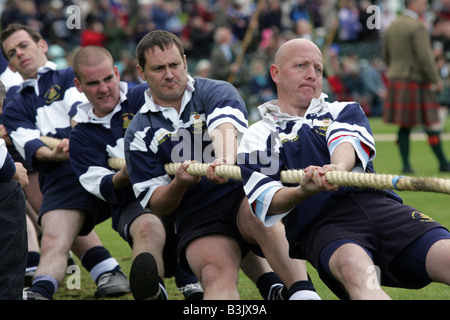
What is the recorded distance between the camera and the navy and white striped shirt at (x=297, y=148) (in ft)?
10.8

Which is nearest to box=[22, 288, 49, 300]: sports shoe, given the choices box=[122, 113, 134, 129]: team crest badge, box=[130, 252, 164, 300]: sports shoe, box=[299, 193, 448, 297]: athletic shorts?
box=[130, 252, 164, 300]: sports shoe

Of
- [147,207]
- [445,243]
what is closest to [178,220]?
[147,207]

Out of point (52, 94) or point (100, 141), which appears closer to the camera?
point (100, 141)

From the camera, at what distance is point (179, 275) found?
4.58 metres

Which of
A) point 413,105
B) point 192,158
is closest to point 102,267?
point 192,158

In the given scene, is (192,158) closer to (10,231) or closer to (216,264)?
(216,264)

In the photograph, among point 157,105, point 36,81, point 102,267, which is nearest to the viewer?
point 157,105

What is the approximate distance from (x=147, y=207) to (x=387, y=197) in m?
1.34

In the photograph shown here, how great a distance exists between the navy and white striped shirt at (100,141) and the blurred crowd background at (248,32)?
10.2 metres

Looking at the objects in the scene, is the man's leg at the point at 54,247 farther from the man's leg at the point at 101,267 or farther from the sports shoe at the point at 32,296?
the man's leg at the point at 101,267

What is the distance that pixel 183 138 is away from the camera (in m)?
3.99

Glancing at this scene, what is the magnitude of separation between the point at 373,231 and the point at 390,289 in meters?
1.47

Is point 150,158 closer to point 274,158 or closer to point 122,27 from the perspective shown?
point 274,158

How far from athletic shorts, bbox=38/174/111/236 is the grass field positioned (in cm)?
53
